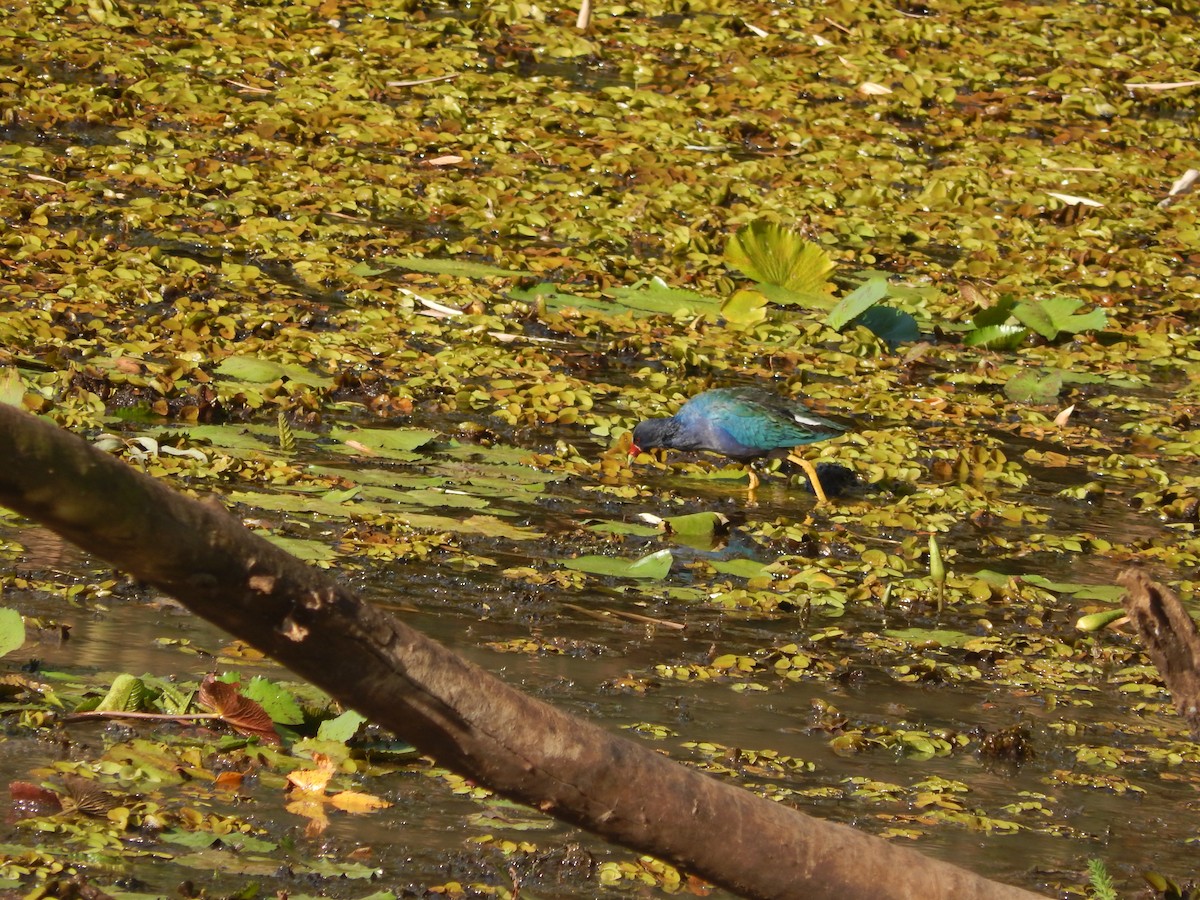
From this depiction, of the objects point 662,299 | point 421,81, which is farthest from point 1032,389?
point 421,81

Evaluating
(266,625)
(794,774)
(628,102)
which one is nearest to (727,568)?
(794,774)

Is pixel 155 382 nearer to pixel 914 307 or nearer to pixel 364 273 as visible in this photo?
pixel 364 273

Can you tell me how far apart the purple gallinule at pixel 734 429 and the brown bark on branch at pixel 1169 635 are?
4.27 m

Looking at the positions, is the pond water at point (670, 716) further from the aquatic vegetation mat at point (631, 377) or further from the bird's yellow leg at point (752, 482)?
the bird's yellow leg at point (752, 482)

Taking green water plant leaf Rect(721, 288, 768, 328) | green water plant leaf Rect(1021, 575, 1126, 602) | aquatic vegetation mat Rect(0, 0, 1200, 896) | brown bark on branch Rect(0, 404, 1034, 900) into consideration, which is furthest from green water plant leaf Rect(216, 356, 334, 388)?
brown bark on branch Rect(0, 404, 1034, 900)

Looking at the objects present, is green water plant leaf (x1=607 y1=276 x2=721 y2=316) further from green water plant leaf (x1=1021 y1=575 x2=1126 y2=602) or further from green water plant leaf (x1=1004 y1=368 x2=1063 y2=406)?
green water plant leaf (x1=1021 y1=575 x2=1126 y2=602)

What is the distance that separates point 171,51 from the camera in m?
11.4

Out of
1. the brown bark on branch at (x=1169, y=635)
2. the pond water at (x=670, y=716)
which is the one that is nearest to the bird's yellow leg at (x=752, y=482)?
the pond water at (x=670, y=716)

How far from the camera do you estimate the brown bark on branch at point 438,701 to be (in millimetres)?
1932

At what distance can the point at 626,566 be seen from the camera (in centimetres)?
610

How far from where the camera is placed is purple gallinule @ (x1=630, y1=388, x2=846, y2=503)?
7.13 metres

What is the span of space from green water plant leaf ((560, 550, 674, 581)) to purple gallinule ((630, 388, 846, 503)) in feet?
3.57

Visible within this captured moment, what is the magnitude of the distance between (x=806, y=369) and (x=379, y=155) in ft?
10.3

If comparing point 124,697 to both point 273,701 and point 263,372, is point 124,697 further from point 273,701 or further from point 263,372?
point 263,372
